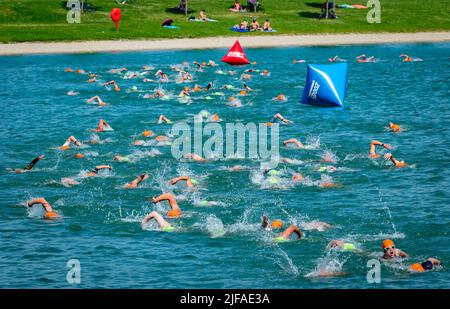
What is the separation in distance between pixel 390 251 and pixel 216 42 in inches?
2067

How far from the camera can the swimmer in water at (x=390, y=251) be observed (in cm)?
2488

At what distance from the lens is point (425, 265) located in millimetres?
24312

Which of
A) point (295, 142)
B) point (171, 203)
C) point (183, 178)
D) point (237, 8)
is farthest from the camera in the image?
point (237, 8)

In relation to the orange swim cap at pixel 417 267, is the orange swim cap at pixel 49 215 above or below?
below

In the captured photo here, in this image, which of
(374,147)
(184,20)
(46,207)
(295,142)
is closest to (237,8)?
(184,20)

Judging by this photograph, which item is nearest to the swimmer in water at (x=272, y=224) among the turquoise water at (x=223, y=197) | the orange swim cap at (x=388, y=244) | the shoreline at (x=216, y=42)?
the turquoise water at (x=223, y=197)

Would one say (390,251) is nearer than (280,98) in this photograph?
Yes

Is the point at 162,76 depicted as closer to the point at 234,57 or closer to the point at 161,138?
the point at 234,57

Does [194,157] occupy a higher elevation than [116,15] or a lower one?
lower

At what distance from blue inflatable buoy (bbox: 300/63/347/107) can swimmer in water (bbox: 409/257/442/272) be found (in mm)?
17228

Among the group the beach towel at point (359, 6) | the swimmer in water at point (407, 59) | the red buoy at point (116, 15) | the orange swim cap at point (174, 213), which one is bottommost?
the orange swim cap at point (174, 213)

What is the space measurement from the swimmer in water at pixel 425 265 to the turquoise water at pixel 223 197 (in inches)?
11.6

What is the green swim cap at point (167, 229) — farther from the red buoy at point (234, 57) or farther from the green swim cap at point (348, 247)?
the red buoy at point (234, 57)

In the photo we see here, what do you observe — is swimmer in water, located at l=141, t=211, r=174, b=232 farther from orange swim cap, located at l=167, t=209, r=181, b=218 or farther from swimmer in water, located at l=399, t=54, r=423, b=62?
swimmer in water, located at l=399, t=54, r=423, b=62
